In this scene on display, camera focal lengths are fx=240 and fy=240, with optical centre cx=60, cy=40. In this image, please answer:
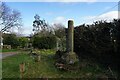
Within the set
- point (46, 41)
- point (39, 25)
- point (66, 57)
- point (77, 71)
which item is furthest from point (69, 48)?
point (39, 25)

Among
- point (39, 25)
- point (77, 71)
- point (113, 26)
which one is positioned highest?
point (39, 25)

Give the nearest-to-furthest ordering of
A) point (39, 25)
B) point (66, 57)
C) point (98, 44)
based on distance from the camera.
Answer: point (98, 44), point (66, 57), point (39, 25)

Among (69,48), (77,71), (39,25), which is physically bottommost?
(77,71)

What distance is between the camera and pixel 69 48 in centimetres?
1733

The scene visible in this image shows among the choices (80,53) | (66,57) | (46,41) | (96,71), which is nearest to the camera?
(96,71)

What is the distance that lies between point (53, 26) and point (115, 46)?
57731mm

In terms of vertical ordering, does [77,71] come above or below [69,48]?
below

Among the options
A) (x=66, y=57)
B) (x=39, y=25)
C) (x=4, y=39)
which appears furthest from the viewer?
(x=39, y=25)

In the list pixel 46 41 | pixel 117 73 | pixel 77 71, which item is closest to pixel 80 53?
pixel 77 71

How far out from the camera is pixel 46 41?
1583 inches

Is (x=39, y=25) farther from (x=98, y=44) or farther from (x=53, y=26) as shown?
(x=98, y=44)

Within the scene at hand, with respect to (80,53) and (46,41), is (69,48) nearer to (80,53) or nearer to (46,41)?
(80,53)

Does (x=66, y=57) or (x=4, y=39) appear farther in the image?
(x=4, y=39)

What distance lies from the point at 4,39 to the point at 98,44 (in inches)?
1790
